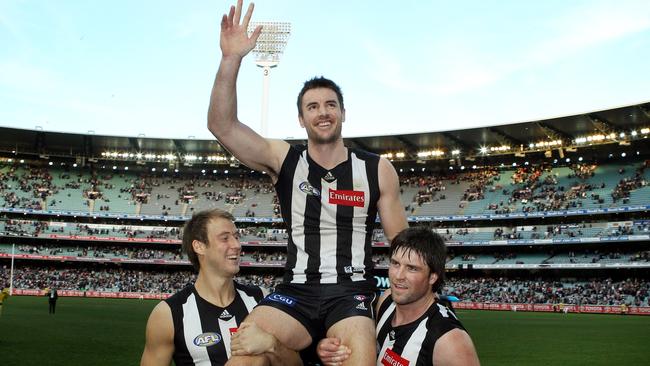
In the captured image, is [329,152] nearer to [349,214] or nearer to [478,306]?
[349,214]

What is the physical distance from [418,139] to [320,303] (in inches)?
2139

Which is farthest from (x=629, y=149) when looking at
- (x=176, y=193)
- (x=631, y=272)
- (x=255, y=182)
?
Result: (x=176, y=193)

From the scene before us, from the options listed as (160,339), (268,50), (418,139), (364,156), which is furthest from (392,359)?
(268,50)

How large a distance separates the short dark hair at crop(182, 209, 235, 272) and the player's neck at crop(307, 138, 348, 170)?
1.07 meters

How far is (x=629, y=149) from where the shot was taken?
53656mm

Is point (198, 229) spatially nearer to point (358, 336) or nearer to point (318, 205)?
point (318, 205)

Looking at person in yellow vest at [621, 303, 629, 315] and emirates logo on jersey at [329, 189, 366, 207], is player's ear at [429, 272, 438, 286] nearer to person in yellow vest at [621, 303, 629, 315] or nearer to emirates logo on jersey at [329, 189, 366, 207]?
emirates logo on jersey at [329, 189, 366, 207]

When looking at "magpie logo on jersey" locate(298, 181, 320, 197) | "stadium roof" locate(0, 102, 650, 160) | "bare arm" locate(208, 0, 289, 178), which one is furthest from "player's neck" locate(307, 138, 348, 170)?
"stadium roof" locate(0, 102, 650, 160)

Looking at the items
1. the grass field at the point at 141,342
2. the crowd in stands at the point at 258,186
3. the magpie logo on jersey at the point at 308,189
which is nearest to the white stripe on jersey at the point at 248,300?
the magpie logo on jersey at the point at 308,189

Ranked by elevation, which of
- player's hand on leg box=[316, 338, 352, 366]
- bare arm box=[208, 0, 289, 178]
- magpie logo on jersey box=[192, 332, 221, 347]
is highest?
bare arm box=[208, 0, 289, 178]

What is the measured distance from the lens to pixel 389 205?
16.7 feet

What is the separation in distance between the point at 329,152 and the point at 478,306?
45.3m

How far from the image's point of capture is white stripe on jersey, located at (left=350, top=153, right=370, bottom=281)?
15.6 feet

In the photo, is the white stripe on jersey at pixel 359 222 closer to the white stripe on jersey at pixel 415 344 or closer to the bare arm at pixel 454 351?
the white stripe on jersey at pixel 415 344
